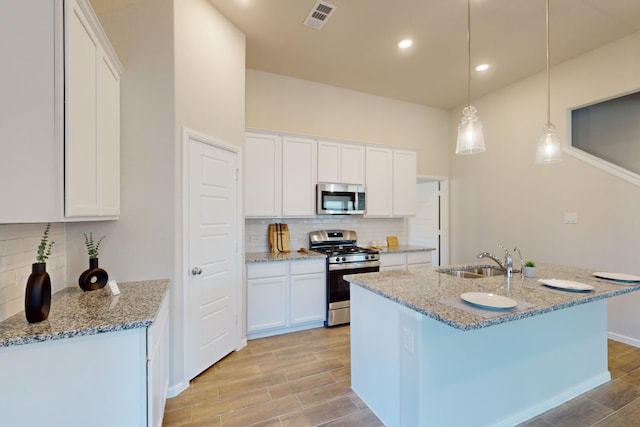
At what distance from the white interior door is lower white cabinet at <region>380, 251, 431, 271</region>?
6.95 ft

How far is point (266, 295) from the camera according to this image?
Result: 3303 mm

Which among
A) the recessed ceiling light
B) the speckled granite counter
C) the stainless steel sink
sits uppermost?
the recessed ceiling light

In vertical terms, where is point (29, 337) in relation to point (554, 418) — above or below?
above

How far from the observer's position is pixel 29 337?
49.3 inches

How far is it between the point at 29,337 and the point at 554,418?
319 centimetres

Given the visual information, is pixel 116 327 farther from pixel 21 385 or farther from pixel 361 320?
pixel 361 320

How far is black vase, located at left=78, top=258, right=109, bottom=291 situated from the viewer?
6.35 feet

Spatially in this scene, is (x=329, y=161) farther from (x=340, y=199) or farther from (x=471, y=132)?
(x=471, y=132)

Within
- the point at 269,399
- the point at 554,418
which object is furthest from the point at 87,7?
the point at 554,418

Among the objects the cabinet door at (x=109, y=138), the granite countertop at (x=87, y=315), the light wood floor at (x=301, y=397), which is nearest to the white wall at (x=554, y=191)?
the light wood floor at (x=301, y=397)

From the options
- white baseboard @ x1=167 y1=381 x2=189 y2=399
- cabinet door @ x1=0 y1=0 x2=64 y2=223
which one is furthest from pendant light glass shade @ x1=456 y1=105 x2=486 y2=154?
white baseboard @ x1=167 y1=381 x2=189 y2=399

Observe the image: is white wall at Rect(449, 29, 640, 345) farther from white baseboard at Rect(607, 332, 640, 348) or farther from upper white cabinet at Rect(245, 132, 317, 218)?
upper white cabinet at Rect(245, 132, 317, 218)

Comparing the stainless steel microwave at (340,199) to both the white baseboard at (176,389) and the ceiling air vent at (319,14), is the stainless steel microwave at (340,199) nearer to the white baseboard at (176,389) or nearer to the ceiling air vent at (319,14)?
the ceiling air vent at (319,14)

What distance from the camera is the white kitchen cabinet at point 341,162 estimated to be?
394 cm
